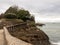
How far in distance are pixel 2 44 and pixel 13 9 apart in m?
59.1

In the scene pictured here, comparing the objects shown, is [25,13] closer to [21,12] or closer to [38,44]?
[21,12]

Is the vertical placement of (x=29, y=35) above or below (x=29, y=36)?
above

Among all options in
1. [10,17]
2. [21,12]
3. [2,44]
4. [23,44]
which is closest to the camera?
[23,44]

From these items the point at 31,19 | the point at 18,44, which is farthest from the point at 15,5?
the point at 18,44

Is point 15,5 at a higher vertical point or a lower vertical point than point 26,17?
higher

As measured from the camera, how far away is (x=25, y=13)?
66875 millimetres

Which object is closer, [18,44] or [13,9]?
[18,44]

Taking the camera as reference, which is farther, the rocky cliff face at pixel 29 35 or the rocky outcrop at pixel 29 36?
the rocky cliff face at pixel 29 35

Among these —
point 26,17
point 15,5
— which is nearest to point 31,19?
point 26,17

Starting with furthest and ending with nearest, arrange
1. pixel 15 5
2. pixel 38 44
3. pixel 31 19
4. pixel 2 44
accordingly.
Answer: pixel 15 5, pixel 31 19, pixel 38 44, pixel 2 44

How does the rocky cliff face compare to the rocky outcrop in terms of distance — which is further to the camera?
the rocky cliff face

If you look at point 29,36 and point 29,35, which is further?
point 29,35

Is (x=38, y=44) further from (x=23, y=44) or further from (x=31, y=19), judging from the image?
(x=31, y=19)

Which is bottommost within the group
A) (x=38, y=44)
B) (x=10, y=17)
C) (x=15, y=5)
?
(x=38, y=44)
